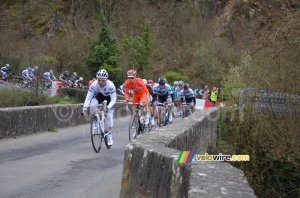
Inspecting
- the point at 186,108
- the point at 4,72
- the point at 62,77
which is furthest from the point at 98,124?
the point at 62,77

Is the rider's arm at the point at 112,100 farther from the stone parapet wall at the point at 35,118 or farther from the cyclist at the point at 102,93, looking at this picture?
the stone parapet wall at the point at 35,118

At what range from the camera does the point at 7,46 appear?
46375 millimetres

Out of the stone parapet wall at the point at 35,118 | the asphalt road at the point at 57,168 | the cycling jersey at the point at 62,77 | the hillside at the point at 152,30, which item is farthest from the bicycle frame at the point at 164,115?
the cycling jersey at the point at 62,77

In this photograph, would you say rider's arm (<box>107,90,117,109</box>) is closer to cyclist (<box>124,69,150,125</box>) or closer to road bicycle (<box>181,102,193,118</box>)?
cyclist (<box>124,69,150,125</box>)

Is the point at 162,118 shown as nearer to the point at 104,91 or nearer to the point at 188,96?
the point at 188,96

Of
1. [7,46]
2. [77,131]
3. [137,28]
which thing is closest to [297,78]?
[77,131]

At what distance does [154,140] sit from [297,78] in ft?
26.7

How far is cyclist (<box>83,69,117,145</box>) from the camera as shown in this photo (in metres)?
12.2

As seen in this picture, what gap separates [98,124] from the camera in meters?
12.2

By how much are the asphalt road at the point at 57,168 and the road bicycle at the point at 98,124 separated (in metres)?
0.30

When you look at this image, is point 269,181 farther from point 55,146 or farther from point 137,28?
point 137,28

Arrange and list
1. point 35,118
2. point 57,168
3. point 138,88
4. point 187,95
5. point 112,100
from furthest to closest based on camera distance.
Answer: point 187,95 < point 35,118 < point 138,88 < point 112,100 < point 57,168

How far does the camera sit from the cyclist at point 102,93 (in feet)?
40.1

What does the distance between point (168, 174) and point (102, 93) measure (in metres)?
7.34
